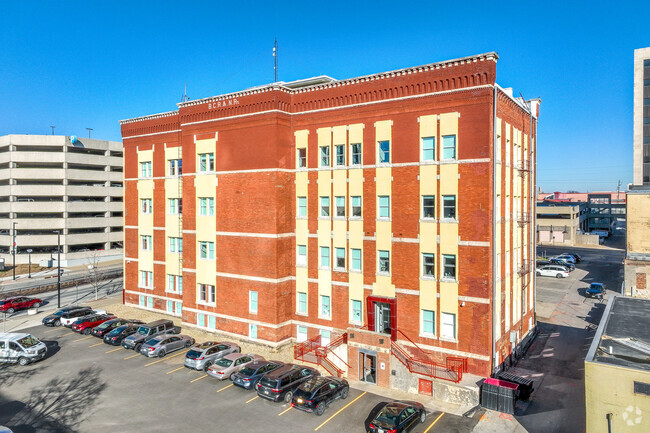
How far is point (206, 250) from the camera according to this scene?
3616 centimetres

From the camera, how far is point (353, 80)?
29.7 m

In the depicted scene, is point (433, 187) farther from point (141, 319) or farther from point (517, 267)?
point (141, 319)

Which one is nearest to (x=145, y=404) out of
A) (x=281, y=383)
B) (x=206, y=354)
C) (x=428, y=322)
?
(x=206, y=354)

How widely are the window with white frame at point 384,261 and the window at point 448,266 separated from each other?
3.78 metres

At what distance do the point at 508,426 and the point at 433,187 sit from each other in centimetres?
1378

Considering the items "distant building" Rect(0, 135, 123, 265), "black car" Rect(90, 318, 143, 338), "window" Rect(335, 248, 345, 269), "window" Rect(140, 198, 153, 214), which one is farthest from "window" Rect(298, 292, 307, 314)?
"distant building" Rect(0, 135, 123, 265)

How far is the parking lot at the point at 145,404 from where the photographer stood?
21.5 m

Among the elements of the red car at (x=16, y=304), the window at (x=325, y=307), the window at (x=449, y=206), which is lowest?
A: the red car at (x=16, y=304)

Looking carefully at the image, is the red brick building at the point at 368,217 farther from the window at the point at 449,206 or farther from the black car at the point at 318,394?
the black car at the point at 318,394

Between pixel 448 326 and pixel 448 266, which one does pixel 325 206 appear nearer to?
pixel 448 266

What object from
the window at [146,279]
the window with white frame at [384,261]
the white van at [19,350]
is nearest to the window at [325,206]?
the window with white frame at [384,261]

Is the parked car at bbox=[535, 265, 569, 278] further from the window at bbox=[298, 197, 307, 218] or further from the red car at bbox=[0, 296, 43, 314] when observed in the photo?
the red car at bbox=[0, 296, 43, 314]

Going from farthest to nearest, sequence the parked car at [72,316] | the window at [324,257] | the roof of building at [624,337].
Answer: the parked car at [72,316]
the window at [324,257]
the roof of building at [624,337]

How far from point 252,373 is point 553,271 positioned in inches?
2044
